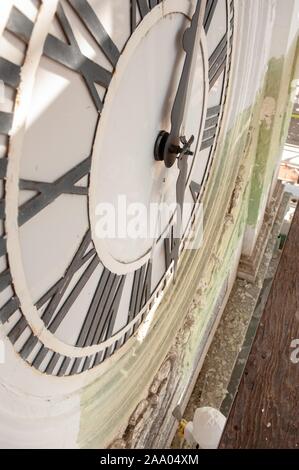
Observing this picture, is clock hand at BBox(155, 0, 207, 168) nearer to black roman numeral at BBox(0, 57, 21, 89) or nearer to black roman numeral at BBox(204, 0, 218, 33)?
black roman numeral at BBox(204, 0, 218, 33)

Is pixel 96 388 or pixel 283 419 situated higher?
pixel 283 419

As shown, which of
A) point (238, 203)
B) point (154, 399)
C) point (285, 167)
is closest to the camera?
point (154, 399)

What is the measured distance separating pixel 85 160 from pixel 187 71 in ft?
1.05

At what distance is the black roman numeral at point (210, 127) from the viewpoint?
1300 mm

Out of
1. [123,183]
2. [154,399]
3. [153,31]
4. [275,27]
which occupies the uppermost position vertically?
[275,27]

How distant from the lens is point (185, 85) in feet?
3.06

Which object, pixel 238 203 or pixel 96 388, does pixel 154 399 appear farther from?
pixel 238 203

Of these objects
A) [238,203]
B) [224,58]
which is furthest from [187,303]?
[224,58]

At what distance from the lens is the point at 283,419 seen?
0.67m

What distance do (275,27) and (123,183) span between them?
3.67 ft

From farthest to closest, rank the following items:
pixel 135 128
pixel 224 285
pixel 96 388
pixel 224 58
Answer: pixel 224 285 → pixel 224 58 → pixel 96 388 → pixel 135 128

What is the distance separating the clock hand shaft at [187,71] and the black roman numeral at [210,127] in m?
0.34

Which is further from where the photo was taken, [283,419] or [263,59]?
[263,59]

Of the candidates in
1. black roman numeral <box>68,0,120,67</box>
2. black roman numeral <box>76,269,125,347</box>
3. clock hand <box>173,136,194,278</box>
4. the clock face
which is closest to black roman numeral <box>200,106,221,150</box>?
the clock face
